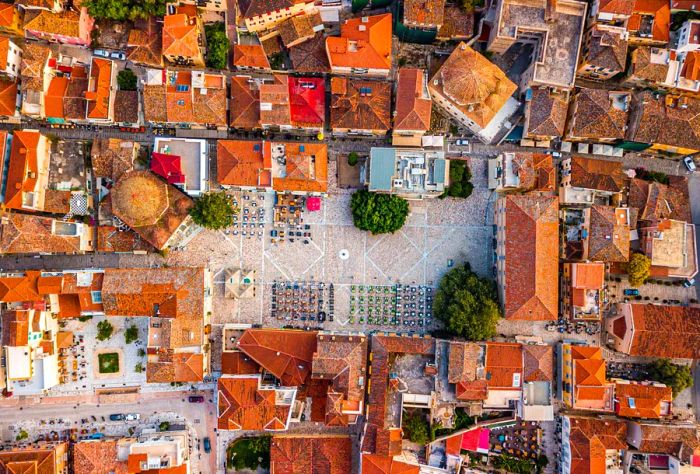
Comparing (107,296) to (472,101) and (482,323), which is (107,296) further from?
(472,101)

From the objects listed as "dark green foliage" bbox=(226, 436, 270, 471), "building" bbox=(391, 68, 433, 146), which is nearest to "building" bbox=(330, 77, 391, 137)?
"building" bbox=(391, 68, 433, 146)

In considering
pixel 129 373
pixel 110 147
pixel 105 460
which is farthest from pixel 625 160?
pixel 105 460

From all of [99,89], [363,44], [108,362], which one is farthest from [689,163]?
[108,362]

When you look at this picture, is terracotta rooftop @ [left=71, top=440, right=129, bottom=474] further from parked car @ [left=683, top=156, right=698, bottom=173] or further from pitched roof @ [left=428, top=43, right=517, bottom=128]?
parked car @ [left=683, top=156, right=698, bottom=173]

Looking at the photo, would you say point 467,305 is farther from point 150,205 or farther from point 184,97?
point 184,97

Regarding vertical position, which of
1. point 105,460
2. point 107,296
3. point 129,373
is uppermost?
point 107,296

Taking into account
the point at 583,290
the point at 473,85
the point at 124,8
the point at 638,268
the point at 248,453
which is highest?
the point at 124,8
